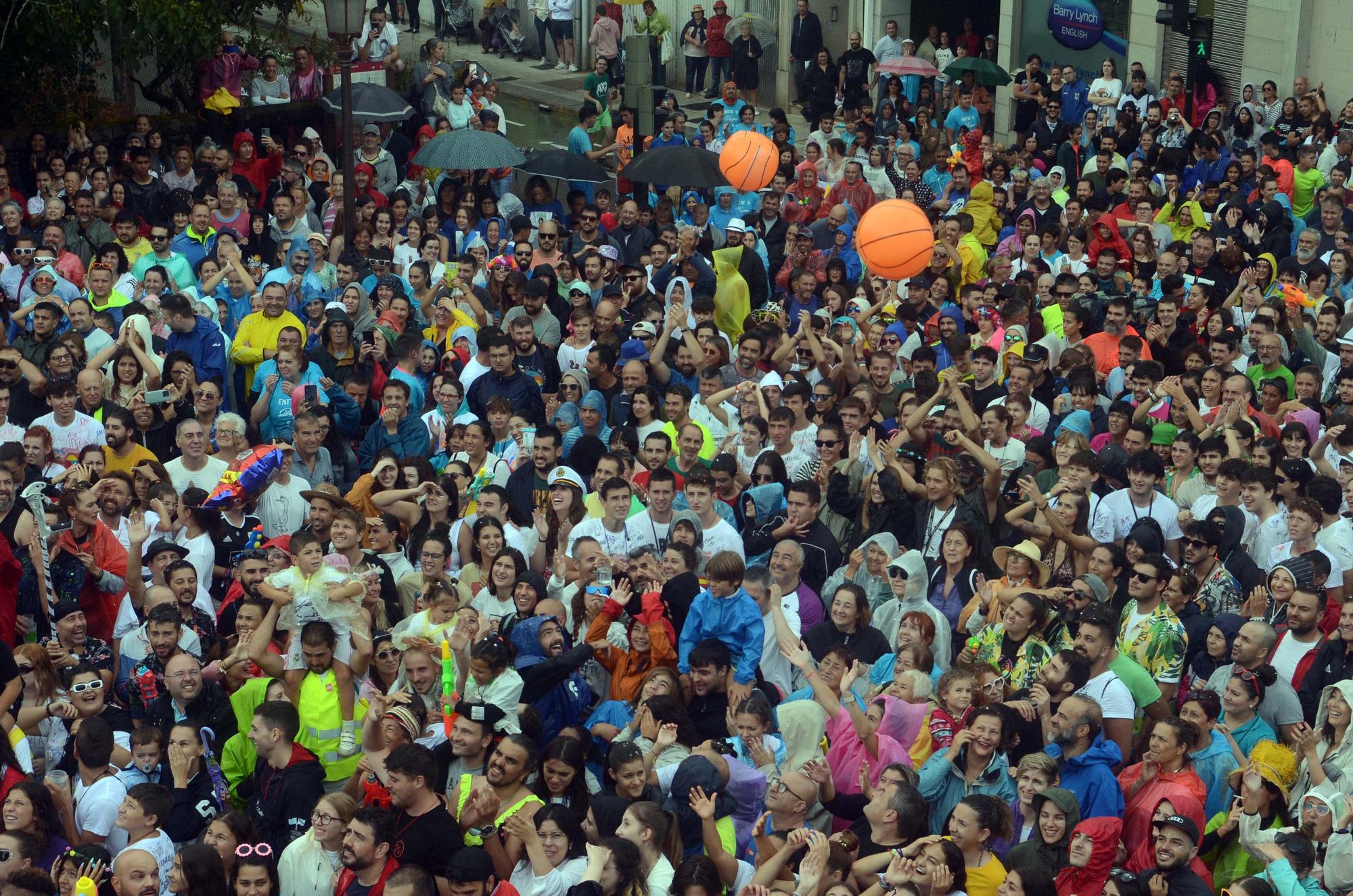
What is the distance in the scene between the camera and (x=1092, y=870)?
7230mm

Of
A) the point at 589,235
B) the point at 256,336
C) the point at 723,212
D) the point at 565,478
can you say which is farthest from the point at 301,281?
the point at 723,212

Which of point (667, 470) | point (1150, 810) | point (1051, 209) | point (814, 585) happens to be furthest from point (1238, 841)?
point (1051, 209)

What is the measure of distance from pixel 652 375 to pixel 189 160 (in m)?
6.66

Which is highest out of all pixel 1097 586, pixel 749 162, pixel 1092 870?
pixel 749 162

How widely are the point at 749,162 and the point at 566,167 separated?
2.00 m

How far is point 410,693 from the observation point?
8195 mm

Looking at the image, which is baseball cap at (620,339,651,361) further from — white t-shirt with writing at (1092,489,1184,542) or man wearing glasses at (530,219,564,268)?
white t-shirt with writing at (1092,489,1184,542)

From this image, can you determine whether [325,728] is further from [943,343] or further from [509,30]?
[509,30]

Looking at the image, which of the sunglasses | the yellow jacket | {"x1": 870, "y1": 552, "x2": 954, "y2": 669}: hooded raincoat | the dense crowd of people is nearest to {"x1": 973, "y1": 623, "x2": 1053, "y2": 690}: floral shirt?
the dense crowd of people

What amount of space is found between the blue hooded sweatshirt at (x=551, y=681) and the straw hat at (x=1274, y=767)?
3038mm

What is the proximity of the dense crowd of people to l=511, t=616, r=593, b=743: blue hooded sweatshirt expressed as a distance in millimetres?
20

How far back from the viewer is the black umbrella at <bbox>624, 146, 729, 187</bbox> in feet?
54.2

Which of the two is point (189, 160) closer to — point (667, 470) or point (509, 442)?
point (509, 442)

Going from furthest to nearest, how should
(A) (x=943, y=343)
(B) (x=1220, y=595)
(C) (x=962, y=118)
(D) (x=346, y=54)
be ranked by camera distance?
(C) (x=962, y=118) < (D) (x=346, y=54) < (A) (x=943, y=343) < (B) (x=1220, y=595)
